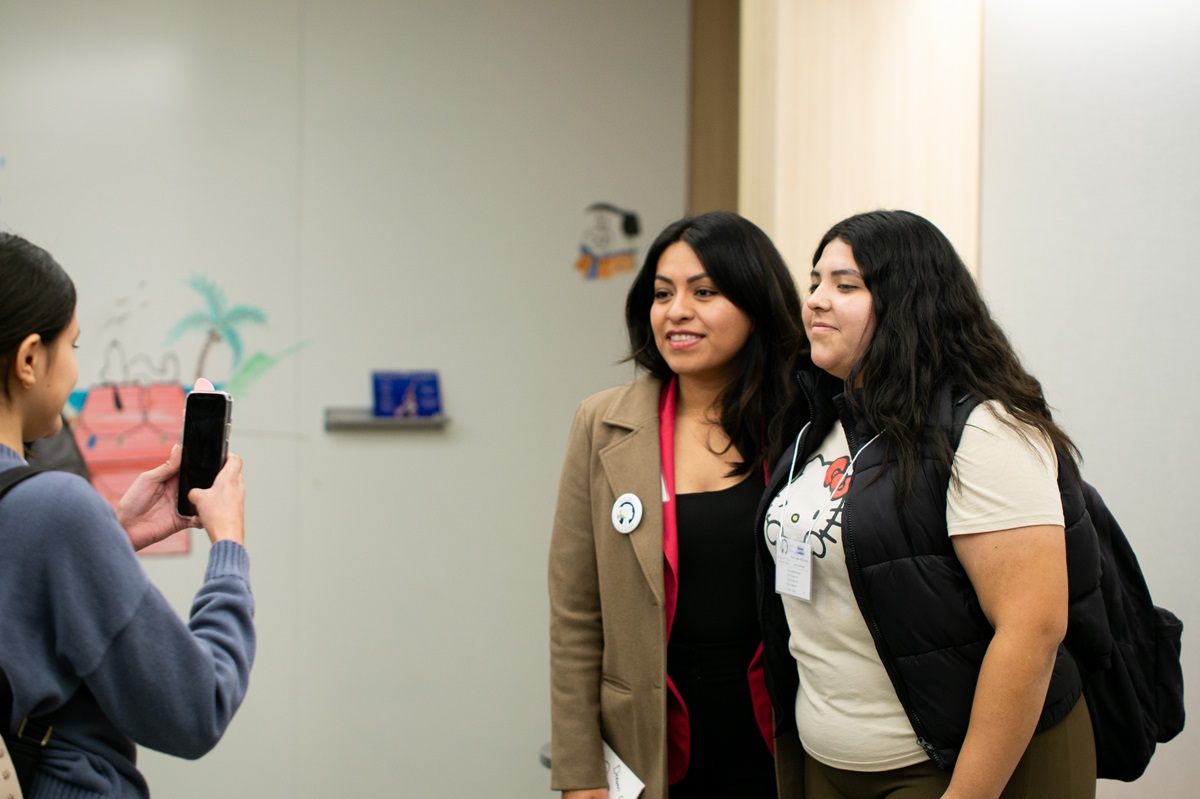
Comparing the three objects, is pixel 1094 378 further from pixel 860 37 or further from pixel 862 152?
pixel 860 37

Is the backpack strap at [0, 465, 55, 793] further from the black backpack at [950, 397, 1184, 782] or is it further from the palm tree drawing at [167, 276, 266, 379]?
the palm tree drawing at [167, 276, 266, 379]

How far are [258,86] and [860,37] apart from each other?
1980 mm

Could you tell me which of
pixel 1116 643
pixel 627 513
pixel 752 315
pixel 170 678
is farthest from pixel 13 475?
pixel 1116 643

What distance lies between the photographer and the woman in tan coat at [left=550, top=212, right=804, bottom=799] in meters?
1.83

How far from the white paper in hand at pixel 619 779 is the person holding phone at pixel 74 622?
0.88 metres

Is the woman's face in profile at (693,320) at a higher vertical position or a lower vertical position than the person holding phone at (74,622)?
higher

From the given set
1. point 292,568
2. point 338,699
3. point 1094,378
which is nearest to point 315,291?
point 292,568

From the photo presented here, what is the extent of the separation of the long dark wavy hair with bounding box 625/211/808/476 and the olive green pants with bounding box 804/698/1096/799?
2.03 feet

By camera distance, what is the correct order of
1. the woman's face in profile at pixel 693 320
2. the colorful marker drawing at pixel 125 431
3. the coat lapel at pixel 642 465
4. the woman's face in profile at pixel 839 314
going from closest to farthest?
the woman's face in profile at pixel 839 314 < the coat lapel at pixel 642 465 < the woman's face in profile at pixel 693 320 < the colorful marker drawing at pixel 125 431

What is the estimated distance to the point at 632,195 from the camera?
141 inches

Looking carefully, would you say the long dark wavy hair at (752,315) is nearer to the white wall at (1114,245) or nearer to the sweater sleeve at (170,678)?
the white wall at (1114,245)

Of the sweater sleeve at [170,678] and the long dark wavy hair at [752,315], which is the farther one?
the long dark wavy hair at [752,315]

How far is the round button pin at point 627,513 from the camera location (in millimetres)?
1854

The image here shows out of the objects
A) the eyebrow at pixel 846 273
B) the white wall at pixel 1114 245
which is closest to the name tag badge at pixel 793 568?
the eyebrow at pixel 846 273
